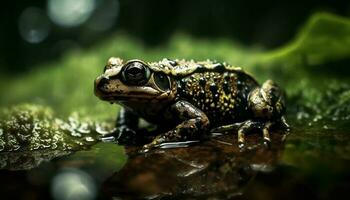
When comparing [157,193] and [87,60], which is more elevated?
[87,60]

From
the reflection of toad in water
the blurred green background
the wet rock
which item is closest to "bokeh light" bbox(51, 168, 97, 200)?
the reflection of toad in water

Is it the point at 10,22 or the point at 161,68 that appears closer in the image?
the point at 161,68

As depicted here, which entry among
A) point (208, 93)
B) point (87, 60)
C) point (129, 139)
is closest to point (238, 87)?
point (208, 93)

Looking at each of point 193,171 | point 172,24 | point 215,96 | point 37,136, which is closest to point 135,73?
point 215,96

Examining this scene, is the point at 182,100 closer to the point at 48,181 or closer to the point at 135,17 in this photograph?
the point at 48,181

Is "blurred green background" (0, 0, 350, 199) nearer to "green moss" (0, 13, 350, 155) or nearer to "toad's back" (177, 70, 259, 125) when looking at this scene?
"green moss" (0, 13, 350, 155)

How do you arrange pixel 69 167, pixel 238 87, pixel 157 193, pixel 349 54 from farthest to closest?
1. pixel 349 54
2. pixel 238 87
3. pixel 69 167
4. pixel 157 193
